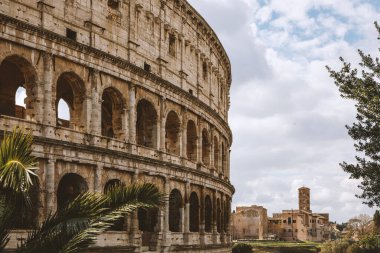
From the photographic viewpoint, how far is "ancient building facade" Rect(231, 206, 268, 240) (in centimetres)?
10744

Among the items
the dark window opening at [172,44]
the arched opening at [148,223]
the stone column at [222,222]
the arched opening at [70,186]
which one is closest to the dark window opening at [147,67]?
the dark window opening at [172,44]

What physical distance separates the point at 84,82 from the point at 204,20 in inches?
503

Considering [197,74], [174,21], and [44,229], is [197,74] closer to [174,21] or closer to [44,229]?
[174,21]

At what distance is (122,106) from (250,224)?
3473 inches

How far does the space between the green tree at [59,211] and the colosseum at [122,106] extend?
6.62 meters

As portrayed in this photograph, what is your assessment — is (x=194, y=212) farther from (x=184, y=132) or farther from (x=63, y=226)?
(x=63, y=226)

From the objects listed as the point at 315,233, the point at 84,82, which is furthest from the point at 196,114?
the point at 315,233

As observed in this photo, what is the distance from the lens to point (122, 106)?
23938 mm

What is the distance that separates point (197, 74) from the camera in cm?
3198

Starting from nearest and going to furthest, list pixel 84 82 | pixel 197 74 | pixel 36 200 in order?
pixel 36 200, pixel 84 82, pixel 197 74

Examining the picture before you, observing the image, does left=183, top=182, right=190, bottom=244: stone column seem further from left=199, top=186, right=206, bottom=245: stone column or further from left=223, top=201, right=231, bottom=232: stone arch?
left=223, top=201, right=231, bottom=232: stone arch

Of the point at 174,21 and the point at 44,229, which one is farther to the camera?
the point at 174,21

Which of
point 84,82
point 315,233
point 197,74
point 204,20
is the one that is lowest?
point 315,233

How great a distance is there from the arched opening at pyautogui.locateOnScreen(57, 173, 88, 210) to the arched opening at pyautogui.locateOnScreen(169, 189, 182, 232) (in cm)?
677
